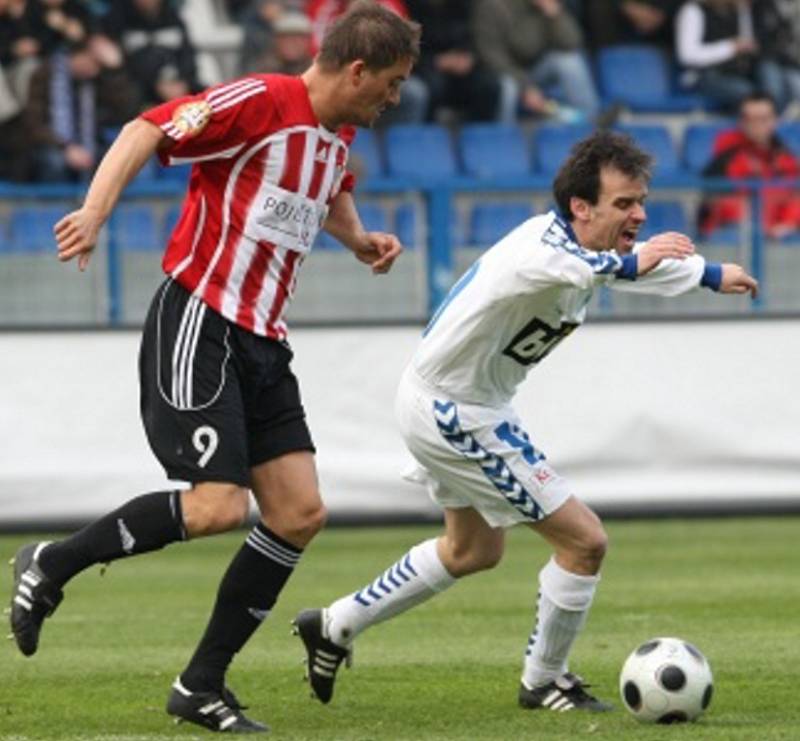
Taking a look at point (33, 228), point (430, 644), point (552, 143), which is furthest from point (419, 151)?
point (430, 644)

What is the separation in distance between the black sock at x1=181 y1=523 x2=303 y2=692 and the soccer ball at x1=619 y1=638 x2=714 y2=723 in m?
1.16

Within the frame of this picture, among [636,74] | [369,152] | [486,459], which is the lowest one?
[369,152]

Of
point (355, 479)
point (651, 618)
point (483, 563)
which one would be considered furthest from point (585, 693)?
point (355, 479)

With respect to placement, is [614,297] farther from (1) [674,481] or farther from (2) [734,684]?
(2) [734,684]

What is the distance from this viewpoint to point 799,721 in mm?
7758

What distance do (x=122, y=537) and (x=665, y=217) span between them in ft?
28.8

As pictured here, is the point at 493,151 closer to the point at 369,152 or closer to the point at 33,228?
the point at 369,152

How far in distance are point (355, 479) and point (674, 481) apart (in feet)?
6.62

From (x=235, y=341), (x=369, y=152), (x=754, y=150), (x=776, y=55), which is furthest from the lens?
(x=776, y=55)

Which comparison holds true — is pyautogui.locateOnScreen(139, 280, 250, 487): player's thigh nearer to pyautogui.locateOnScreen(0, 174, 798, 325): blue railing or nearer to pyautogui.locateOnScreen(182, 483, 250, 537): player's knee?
pyautogui.locateOnScreen(182, 483, 250, 537): player's knee

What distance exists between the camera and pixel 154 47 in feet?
60.7

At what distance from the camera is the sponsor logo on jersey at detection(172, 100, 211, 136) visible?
7.60 metres

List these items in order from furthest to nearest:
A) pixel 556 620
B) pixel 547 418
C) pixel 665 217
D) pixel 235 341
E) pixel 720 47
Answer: pixel 720 47 < pixel 665 217 < pixel 547 418 < pixel 556 620 < pixel 235 341

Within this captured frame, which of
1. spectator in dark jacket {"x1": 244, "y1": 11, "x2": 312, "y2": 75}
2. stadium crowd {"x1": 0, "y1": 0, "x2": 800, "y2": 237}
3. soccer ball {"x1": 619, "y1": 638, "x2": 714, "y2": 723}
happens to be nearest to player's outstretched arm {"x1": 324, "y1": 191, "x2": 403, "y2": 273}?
soccer ball {"x1": 619, "y1": 638, "x2": 714, "y2": 723}
